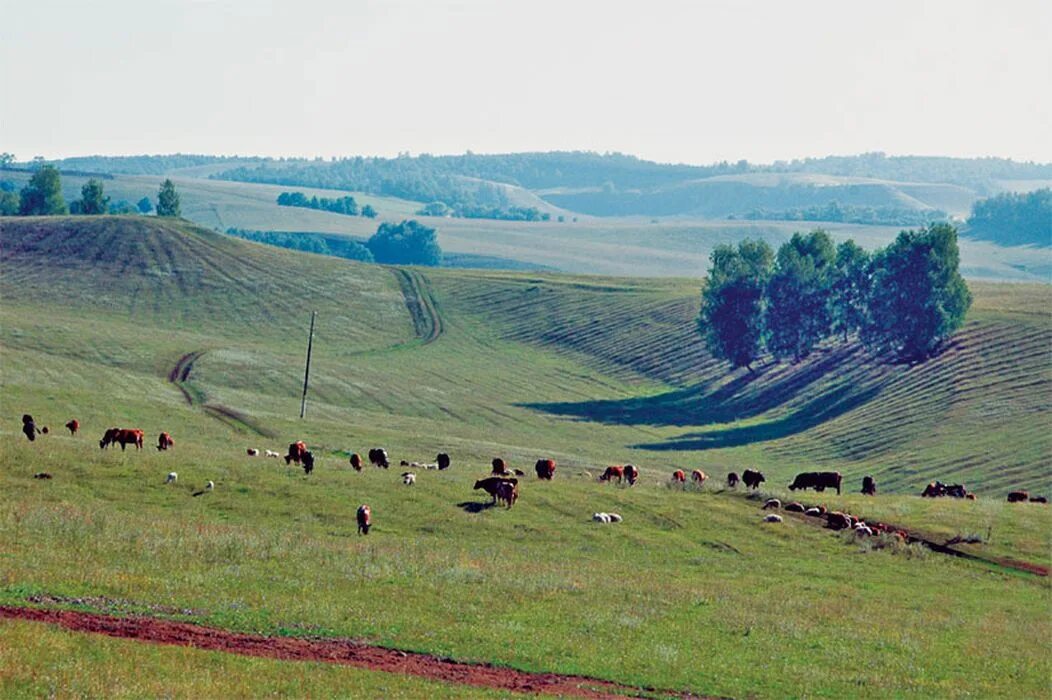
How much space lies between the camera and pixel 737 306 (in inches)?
5881

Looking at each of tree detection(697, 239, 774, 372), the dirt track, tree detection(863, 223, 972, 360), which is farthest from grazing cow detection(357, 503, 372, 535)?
tree detection(697, 239, 774, 372)

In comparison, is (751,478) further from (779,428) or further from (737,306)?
(737,306)

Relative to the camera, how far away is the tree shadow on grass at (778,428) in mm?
120312

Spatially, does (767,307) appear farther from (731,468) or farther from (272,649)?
(272,649)

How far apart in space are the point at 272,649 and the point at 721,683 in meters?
11.0

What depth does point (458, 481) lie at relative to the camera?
58.5 metres

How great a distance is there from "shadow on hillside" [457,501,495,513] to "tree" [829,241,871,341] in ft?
343

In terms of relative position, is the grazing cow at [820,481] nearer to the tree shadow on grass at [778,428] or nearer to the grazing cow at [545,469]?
the grazing cow at [545,469]

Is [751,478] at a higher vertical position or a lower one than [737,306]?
lower

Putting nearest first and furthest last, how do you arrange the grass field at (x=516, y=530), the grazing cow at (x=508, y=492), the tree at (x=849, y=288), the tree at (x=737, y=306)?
the grass field at (x=516, y=530) → the grazing cow at (x=508, y=492) → the tree at (x=737, y=306) → the tree at (x=849, y=288)

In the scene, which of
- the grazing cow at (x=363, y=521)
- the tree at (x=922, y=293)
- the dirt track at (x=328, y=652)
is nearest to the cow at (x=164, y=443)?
the grazing cow at (x=363, y=521)

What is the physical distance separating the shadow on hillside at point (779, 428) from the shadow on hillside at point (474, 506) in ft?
209

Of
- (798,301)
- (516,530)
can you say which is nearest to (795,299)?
(798,301)

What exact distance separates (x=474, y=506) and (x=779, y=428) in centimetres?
8049
